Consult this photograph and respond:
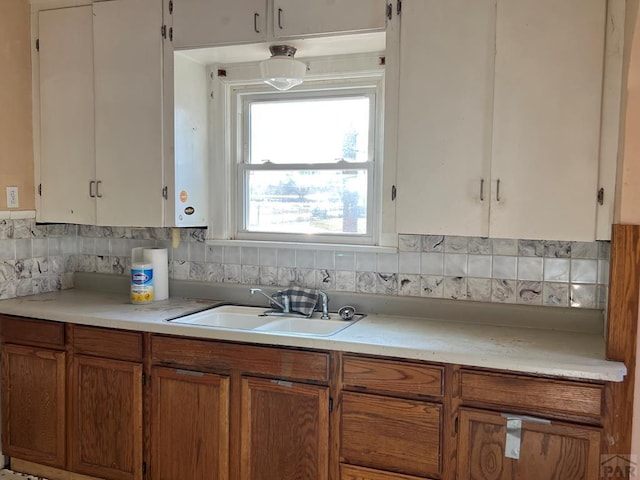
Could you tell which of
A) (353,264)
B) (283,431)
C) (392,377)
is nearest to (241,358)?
(283,431)

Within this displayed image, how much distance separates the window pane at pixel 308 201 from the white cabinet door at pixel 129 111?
51 cm

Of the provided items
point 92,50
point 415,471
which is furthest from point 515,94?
point 92,50

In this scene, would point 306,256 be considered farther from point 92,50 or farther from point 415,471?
point 92,50

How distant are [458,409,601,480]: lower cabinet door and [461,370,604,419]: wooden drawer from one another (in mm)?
48

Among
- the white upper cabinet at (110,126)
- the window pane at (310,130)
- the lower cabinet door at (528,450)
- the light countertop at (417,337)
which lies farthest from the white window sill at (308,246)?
the lower cabinet door at (528,450)

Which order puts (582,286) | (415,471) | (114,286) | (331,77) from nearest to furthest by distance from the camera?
(415,471), (582,286), (331,77), (114,286)

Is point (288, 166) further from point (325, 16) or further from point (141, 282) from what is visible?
point (141, 282)

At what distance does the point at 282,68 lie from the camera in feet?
8.34

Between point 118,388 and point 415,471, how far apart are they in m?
1.37

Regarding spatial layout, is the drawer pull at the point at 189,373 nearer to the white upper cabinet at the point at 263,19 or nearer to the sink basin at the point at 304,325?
the sink basin at the point at 304,325

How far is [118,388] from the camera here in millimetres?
2598

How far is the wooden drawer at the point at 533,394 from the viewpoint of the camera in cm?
189

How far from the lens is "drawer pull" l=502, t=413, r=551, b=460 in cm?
197

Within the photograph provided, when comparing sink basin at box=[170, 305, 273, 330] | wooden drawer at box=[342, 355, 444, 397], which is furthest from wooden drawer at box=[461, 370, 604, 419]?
sink basin at box=[170, 305, 273, 330]
